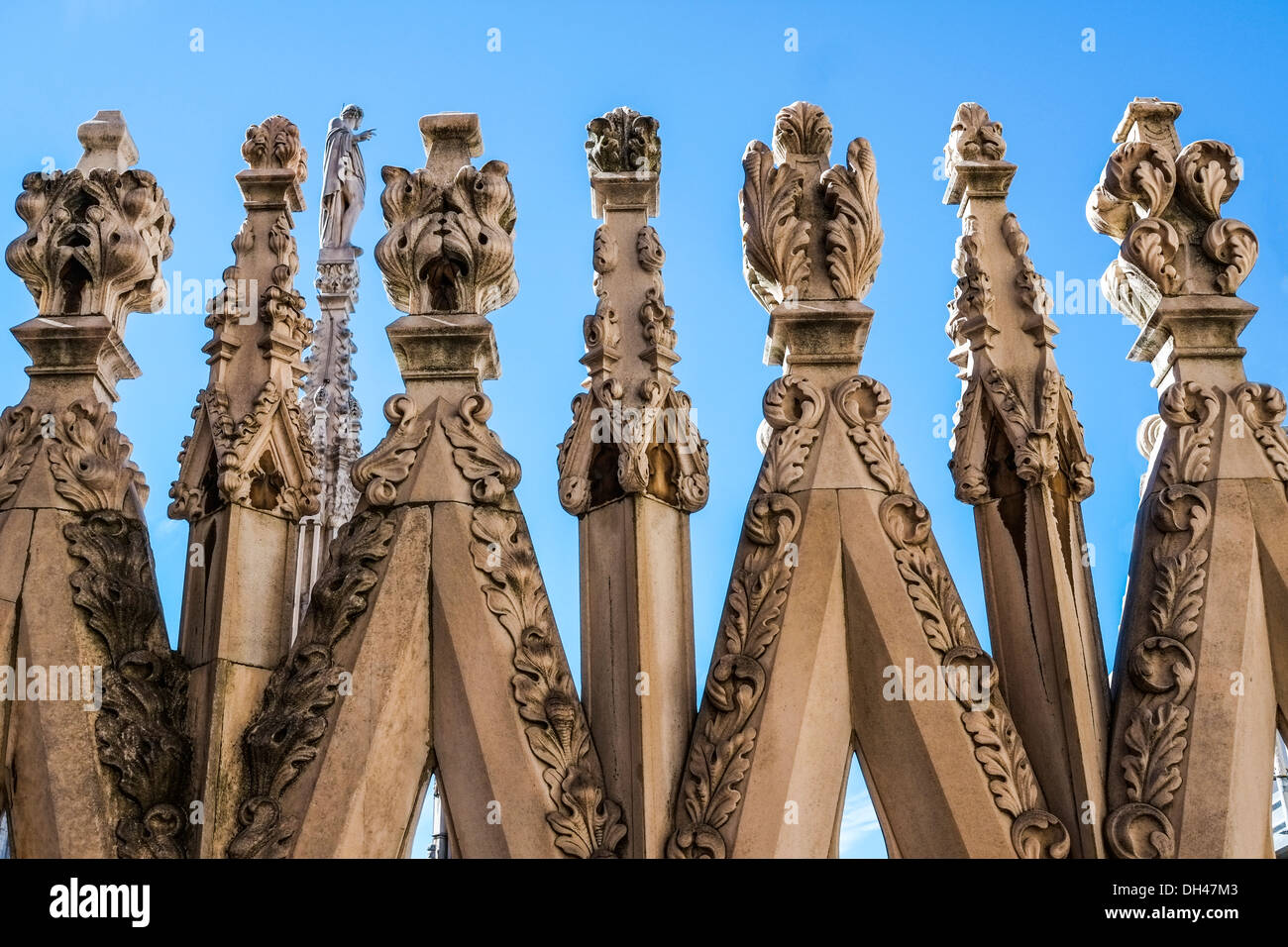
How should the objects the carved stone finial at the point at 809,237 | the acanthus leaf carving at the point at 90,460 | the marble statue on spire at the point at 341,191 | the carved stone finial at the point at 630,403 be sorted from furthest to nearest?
the marble statue on spire at the point at 341,191 < the carved stone finial at the point at 809,237 < the acanthus leaf carving at the point at 90,460 < the carved stone finial at the point at 630,403

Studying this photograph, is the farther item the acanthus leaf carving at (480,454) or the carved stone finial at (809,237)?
the carved stone finial at (809,237)

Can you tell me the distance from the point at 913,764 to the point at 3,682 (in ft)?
13.9

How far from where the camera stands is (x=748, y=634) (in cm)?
727

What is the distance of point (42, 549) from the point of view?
7.55 metres

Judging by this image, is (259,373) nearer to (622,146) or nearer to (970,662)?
(622,146)

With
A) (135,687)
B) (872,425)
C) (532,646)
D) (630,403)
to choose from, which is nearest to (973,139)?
(872,425)

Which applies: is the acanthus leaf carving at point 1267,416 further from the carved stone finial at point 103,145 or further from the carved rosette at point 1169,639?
the carved stone finial at point 103,145

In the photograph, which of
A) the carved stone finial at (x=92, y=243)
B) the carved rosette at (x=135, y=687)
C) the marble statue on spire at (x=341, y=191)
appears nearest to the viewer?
the carved rosette at (x=135, y=687)

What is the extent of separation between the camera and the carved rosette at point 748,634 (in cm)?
688

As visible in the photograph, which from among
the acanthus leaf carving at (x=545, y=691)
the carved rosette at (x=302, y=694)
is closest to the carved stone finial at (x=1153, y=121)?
the acanthus leaf carving at (x=545, y=691)

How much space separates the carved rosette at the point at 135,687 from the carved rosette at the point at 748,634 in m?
2.32
